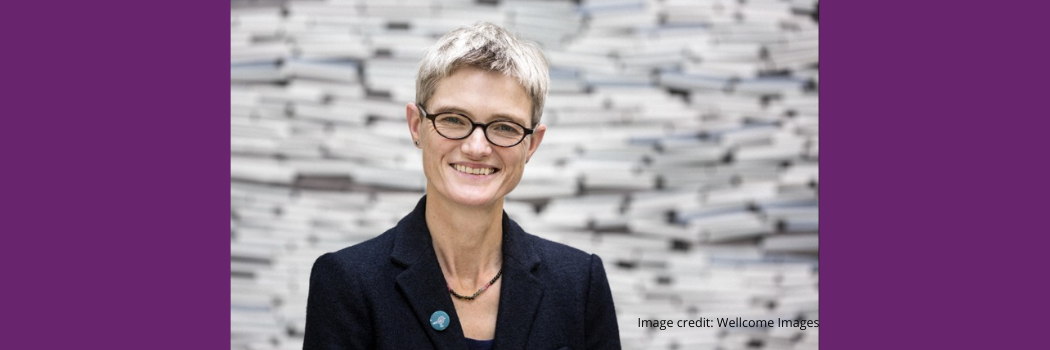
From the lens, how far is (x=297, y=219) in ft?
11.3

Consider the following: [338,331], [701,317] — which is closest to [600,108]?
[701,317]

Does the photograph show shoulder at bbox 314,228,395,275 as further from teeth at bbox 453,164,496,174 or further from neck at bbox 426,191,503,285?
teeth at bbox 453,164,496,174

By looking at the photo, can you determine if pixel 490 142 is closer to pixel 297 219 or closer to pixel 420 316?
pixel 420 316

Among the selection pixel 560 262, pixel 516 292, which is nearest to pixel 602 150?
pixel 560 262

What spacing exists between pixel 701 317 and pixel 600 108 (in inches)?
36.2

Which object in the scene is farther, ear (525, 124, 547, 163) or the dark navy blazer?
ear (525, 124, 547, 163)

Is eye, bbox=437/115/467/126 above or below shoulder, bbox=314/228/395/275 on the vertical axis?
above

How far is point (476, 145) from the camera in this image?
6.65 feet

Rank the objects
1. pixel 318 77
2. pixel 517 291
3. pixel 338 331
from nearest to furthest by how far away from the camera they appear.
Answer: pixel 338 331 < pixel 517 291 < pixel 318 77

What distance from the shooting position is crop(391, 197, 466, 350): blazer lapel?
2061mm

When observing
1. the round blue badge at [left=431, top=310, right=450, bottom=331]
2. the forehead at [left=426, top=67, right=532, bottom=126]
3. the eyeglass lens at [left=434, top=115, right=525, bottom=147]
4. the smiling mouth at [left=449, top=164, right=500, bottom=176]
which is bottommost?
the round blue badge at [left=431, top=310, right=450, bottom=331]

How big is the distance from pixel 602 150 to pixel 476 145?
152cm

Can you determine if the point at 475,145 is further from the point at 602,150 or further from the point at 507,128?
the point at 602,150

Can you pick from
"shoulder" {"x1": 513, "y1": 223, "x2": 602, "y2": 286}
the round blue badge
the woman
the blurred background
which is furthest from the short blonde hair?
the blurred background
